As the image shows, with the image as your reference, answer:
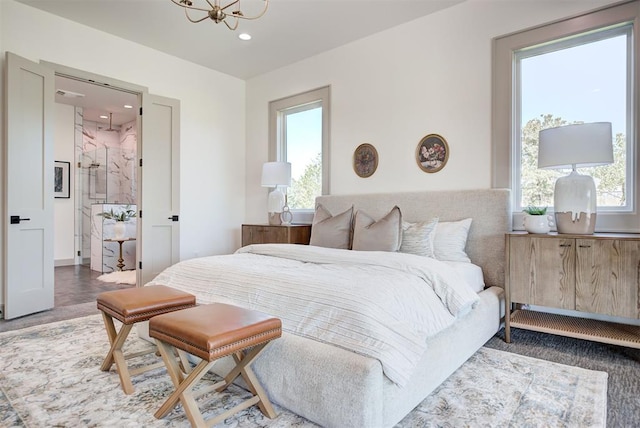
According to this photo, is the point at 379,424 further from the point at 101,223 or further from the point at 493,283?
the point at 101,223

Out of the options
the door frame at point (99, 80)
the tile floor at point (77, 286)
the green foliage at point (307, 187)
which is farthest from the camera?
the green foliage at point (307, 187)

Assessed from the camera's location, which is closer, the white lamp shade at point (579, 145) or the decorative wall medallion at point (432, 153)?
the white lamp shade at point (579, 145)

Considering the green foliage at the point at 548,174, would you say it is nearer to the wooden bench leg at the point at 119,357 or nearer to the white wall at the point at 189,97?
the wooden bench leg at the point at 119,357

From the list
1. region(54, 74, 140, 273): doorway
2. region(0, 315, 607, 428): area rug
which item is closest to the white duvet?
region(0, 315, 607, 428): area rug

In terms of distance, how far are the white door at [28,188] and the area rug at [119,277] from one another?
5.20ft

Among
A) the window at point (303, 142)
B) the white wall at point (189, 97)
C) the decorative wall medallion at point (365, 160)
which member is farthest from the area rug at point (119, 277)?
the decorative wall medallion at point (365, 160)

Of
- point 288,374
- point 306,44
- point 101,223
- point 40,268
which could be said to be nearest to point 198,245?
point 40,268

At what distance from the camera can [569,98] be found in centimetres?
305

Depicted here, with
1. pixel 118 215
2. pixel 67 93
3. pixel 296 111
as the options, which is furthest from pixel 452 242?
pixel 67 93

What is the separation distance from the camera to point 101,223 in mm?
6492

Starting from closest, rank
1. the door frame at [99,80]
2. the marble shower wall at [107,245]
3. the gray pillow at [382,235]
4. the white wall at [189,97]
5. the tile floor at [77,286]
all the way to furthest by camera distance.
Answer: the gray pillow at [382,235], the white wall at [189,97], the door frame at [99,80], the tile floor at [77,286], the marble shower wall at [107,245]

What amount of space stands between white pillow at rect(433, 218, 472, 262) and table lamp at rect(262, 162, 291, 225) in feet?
6.84

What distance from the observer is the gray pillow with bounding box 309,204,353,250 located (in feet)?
11.8

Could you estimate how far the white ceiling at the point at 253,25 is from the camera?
3566 millimetres
